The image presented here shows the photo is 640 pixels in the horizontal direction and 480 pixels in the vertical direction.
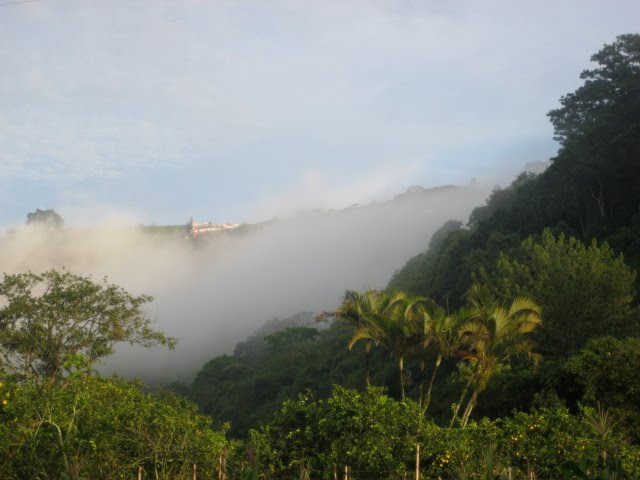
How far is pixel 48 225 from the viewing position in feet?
297

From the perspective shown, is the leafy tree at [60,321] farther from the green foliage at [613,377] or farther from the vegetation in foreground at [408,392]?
the green foliage at [613,377]

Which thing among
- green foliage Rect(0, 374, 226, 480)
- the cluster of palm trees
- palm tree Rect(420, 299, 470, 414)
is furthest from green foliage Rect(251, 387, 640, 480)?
palm tree Rect(420, 299, 470, 414)

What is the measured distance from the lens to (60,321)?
77.6 ft

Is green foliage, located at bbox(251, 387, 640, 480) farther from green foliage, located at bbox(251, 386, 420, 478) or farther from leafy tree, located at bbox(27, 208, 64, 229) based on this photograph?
leafy tree, located at bbox(27, 208, 64, 229)

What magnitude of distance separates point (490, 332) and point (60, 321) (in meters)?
15.1

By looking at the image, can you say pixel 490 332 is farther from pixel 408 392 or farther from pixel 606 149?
pixel 606 149

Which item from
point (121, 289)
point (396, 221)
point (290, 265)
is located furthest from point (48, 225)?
point (121, 289)

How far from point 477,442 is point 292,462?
3669mm

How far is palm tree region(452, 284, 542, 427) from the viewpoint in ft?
53.2

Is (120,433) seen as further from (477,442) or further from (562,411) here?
(562,411)

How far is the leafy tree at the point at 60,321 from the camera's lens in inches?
907

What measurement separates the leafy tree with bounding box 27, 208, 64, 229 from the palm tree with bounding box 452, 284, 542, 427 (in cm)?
8367

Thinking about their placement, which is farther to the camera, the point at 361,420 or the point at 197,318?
the point at 197,318

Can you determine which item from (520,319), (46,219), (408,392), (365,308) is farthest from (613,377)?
(46,219)
